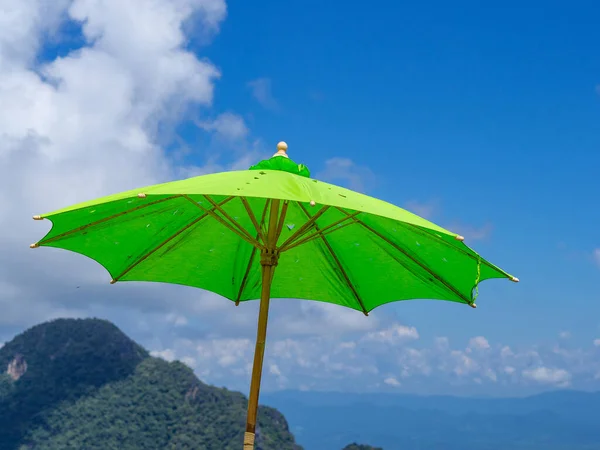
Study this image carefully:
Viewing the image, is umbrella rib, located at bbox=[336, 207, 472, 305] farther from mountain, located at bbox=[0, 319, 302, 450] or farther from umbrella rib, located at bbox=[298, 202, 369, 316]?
mountain, located at bbox=[0, 319, 302, 450]

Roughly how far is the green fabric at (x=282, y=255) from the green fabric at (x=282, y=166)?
0.17 meters

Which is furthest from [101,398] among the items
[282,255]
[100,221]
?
[100,221]

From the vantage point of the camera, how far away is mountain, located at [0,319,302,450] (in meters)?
51.2

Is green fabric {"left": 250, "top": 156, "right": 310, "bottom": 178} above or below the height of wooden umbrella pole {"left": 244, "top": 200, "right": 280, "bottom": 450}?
above

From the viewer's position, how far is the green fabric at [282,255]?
13.1 ft

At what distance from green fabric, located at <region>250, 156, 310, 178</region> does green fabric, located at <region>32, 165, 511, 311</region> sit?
167 mm

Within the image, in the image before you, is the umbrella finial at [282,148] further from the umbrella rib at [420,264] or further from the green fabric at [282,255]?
the umbrella rib at [420,264]

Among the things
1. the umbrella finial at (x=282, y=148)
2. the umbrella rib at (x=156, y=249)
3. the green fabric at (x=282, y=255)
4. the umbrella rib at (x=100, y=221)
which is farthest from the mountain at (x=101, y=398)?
the umbrella finial at (x=282, y=148)

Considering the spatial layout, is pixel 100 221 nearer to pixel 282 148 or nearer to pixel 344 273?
pixel 282 148

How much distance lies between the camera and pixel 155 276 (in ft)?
15.8

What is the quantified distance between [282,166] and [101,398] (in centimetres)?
5599

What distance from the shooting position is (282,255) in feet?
16.1

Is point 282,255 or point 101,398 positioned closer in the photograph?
point 282,255

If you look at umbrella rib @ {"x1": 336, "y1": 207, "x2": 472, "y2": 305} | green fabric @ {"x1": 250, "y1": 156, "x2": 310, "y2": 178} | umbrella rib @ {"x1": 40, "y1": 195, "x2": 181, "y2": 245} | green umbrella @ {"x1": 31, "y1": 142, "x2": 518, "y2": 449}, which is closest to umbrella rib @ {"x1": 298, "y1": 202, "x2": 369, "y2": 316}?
green umbrella @ {"x1": 31, "y1": 142, "x2": 518, "y2": 449}
